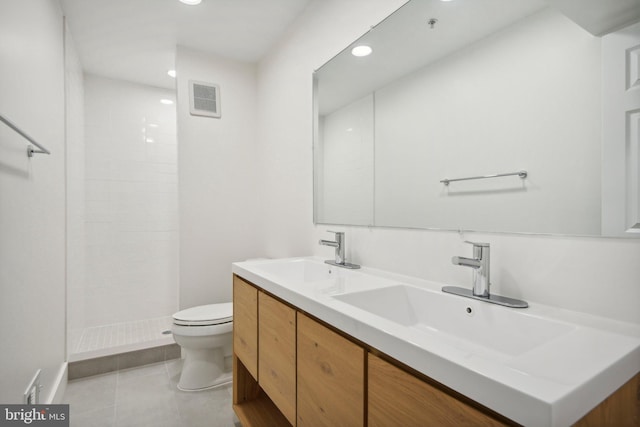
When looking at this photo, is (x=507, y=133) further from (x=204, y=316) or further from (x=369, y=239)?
(x=204, y=316)

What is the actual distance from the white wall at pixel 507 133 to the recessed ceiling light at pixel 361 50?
31 cm

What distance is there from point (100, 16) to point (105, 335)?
2.56 metres

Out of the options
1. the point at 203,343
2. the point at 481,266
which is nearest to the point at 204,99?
the point at 203,343

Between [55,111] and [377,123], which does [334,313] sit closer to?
[377,123]

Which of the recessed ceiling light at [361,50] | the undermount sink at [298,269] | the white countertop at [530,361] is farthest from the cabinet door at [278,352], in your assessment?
the recessed ceiling light at [361,50]

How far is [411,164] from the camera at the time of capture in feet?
4.45

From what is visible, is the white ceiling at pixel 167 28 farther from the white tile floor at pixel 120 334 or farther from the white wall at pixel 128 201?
the white tile floor at pixel 120 334

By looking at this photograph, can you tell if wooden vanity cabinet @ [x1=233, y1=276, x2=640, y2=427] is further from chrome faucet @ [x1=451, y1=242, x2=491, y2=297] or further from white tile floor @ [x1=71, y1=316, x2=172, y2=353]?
white tile floor @ [x1=71, y1=316, x2=172, y2=353]

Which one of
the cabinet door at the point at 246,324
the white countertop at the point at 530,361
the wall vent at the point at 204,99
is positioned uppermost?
the wall vent at the point at 204,99

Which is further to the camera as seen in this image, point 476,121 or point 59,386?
point 59,386

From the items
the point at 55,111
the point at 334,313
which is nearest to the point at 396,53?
the point at 334,313

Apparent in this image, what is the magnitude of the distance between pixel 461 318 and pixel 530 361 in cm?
41

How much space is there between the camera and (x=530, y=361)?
58cm

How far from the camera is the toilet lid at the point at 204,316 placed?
2086mm
